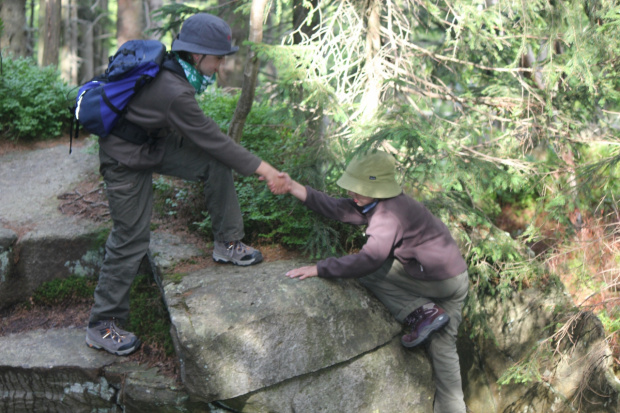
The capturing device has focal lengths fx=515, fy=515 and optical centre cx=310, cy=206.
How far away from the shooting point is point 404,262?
4.46 m

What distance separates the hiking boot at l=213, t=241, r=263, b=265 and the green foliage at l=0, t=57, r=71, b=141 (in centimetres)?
437

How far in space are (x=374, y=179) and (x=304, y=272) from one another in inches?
39.4

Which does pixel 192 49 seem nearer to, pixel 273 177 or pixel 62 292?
pixel 273 177

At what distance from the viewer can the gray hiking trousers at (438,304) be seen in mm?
4574

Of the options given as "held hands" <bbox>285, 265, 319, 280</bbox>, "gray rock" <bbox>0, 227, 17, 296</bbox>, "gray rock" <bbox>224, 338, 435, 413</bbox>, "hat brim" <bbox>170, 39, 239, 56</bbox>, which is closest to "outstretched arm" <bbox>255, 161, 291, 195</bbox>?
"held hands" <bbox>285, 265, 319, 280</bbox>

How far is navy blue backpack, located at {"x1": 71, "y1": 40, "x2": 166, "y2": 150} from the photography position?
3.88m

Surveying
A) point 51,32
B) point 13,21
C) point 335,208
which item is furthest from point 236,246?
point 51,32

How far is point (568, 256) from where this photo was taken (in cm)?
712

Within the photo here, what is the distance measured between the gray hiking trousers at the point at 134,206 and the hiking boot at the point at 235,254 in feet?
0.73

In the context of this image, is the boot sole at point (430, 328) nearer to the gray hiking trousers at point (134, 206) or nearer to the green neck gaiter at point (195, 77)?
the gray hiking trousers at point (134, 206)

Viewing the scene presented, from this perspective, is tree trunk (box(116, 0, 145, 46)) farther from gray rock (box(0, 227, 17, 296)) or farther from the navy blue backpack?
the navy blue backpack

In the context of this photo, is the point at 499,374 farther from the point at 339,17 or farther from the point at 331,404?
the point at 339,17

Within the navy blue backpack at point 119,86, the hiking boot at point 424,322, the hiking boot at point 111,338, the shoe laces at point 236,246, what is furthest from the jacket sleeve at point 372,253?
the navy blue backpack at point 119,86

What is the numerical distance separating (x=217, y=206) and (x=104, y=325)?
142 cm
